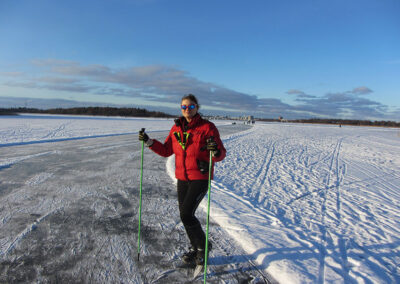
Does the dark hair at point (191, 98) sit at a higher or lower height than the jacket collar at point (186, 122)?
higher

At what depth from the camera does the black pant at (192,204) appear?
243 centimetres

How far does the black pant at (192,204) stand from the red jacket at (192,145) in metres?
0.08

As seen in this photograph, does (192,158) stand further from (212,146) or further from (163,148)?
(163,148)

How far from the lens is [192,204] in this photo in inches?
95.7

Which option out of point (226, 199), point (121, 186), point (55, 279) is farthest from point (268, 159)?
point (55, 279)

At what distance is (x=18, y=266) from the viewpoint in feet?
8.16

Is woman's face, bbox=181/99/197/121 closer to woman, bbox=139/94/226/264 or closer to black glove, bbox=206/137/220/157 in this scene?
woman, bbox=139/94/226/264

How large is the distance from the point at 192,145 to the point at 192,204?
1.99ft

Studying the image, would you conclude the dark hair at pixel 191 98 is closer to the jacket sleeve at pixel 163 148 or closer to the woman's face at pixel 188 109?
the woman's face at pixel 188 109

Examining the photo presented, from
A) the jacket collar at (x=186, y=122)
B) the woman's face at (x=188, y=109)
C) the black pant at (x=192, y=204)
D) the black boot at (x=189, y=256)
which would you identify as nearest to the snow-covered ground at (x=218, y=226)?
the black boot at (x=189, y=256)

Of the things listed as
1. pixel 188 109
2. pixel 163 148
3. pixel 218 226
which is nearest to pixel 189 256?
pixel 218 226

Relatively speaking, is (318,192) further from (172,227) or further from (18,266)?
(18,266)

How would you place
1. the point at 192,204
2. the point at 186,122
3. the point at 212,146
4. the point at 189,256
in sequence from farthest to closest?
the point at 189,256
the point at 186,122
the point at 192,204
the point at 212,146

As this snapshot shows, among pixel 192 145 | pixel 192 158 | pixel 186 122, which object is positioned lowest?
pixel 192 158
